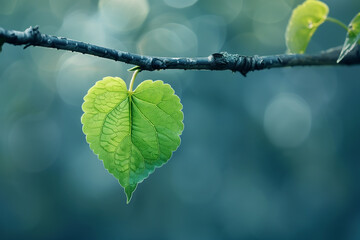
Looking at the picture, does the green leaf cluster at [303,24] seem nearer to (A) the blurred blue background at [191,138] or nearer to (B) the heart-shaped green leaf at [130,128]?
(B) the heart-shaped green leaf at [130,128]

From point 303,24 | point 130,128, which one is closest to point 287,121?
point 303,24

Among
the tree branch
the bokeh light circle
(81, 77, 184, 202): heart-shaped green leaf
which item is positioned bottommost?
(81, 77, 184, 202): heart-shaped green leaf

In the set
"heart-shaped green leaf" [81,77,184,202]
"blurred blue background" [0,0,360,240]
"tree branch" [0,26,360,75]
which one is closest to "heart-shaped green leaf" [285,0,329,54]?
"tree branch" [0,26,360,75]

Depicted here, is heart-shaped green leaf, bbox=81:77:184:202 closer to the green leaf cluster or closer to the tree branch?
the tree branch

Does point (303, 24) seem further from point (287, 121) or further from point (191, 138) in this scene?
point (287, 121)

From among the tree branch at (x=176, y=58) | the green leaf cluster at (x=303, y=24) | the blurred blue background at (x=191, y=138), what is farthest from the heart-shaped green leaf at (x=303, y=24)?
the blurred blue background at (x=191, y=138)

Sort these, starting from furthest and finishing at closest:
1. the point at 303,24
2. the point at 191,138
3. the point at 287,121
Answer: the point at 287,121
the point at 191,138
the point at 303,24
